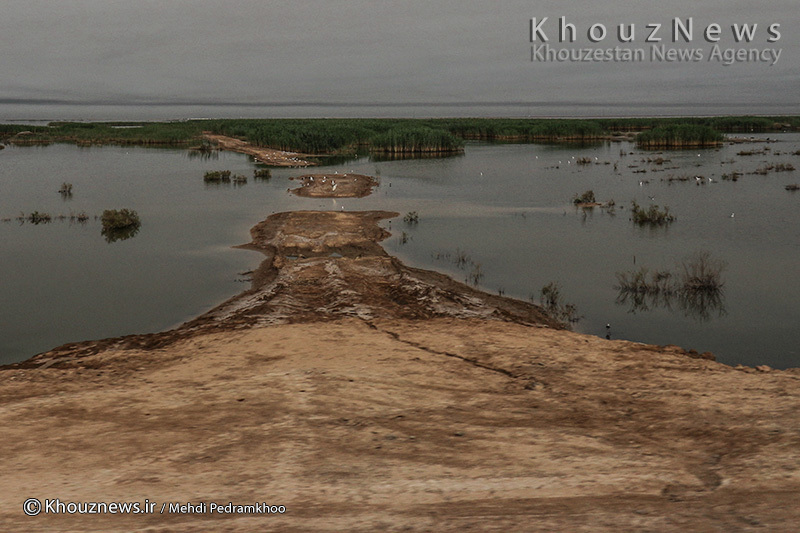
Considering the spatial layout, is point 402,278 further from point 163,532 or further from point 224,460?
point 163,532

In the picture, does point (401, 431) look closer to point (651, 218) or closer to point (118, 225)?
point (651, 218)

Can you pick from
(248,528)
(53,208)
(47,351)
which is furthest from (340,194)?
(248,528)

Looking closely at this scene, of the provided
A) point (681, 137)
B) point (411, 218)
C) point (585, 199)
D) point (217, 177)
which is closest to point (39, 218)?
point (217, 177)

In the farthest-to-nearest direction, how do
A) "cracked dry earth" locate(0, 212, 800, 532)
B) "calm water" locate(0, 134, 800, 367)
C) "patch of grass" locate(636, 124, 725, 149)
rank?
"patch of grass" locate(636, 124, 725, 149) → "calm water" locate(0, 134, 800, 367) → "cracked dry earth" locate(0, 212, 800, 532)

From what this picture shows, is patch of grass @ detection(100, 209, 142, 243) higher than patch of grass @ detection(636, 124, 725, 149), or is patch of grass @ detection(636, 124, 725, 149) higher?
patch of grass @ detection(636, 124, 725, 149)

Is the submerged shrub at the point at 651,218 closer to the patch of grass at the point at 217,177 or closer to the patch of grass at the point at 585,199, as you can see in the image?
the patch of grass at the point at 585,199

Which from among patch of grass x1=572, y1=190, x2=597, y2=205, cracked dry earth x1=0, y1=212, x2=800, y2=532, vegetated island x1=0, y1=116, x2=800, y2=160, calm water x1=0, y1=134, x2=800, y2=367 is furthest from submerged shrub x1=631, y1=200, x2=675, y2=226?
vegetated island x1=0, y1=116, x2=800, y2=160

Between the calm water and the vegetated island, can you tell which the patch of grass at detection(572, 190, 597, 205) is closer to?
the calm water
